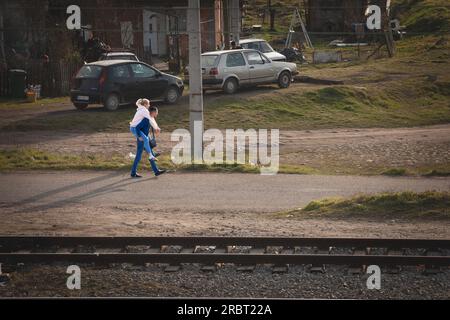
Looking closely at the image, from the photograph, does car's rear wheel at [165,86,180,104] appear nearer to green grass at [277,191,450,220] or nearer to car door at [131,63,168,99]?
car door at [131,63,168,99]

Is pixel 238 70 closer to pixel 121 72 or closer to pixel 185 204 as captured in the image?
pixel 121 72

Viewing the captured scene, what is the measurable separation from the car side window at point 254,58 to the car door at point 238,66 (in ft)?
0.86

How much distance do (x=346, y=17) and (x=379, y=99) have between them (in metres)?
24.8

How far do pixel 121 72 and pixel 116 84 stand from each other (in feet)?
1.43

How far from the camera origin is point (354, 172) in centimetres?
1852

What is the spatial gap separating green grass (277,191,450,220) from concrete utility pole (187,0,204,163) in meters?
5.13

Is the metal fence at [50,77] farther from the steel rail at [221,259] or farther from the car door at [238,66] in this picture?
the steel rail at [221,259]

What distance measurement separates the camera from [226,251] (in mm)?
11250

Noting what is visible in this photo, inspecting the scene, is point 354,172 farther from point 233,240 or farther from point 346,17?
point 346,17

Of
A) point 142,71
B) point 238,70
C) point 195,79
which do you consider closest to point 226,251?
point 195,79

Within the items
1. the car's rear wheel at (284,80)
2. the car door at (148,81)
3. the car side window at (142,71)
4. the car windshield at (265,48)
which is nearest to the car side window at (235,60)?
the car's rear wheel at (284,80)
